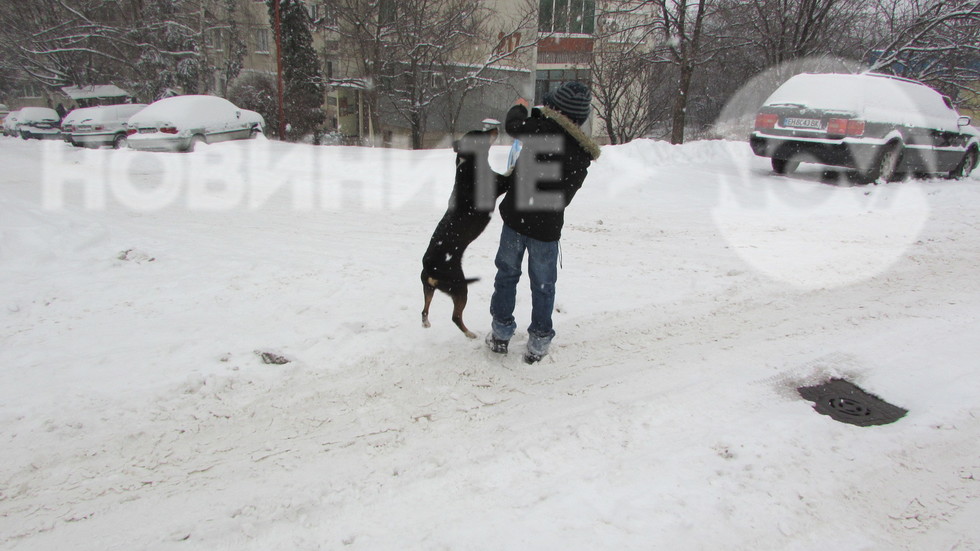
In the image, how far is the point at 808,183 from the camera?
1009cm

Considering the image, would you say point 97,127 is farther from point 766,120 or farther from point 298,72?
point 766,120

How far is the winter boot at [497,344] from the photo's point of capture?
143 inches

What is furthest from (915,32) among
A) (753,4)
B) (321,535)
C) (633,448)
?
(321,535)

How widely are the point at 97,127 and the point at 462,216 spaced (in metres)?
19.5

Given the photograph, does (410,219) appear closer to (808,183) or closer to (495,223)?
(495,223)

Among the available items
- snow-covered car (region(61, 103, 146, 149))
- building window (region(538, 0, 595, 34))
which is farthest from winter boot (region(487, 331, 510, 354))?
building window (region(538, 0, 595, 34))

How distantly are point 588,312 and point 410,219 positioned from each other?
3.53 meters

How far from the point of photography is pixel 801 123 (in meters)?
9.52

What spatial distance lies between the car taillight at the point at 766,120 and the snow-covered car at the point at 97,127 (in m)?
19.2

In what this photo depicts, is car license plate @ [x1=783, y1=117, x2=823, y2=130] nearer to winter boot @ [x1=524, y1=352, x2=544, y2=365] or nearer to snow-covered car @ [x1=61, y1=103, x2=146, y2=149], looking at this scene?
winter boot @ [x1=524, y1=352, x2=544, y2=365]

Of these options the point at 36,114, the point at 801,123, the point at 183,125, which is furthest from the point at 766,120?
the point at 36,114

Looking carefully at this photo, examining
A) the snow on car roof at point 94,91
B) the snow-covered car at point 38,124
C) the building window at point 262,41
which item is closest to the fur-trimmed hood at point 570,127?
the snow-covered car at point 38,124

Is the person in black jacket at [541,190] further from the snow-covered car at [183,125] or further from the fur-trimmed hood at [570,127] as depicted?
the snow-covered car at [183,125]

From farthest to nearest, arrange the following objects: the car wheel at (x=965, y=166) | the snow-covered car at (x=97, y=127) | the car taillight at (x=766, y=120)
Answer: the snow-covered car at (x=97, y=127) → the car wheel at (x=965, y=166) → the car taillight at (x=766, y=120)
